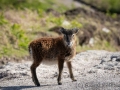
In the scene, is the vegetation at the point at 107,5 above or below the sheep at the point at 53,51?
below

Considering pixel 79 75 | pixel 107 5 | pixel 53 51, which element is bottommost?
pixel 107 5

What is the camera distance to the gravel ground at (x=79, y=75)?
17.0 m

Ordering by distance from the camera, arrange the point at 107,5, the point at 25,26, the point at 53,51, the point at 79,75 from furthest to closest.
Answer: the point at 107,5 < the point at 25,26 < the point at 79,75 < the point at 53,51

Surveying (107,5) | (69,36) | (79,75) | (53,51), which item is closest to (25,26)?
(79,75)

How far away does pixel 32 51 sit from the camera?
60.5 ft

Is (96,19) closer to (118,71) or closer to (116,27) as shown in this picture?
(116,27)

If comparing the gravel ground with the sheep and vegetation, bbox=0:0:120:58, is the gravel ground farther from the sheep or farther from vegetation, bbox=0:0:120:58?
vegetation, bbox=0:0:120:58

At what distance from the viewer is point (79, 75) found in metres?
19.7

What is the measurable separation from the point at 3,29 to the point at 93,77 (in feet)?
34.4

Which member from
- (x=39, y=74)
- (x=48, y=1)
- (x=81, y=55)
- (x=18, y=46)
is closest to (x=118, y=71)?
(x=39, y=74)

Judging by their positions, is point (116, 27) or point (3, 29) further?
point (116, 27)

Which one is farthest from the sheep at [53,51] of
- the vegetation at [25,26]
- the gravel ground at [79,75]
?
the vegetation at [25,26]

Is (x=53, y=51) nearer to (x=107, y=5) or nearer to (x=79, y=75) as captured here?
(x=79, y=75)

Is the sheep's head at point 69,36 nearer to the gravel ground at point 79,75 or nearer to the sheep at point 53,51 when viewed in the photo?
the sheep at point 53,51
